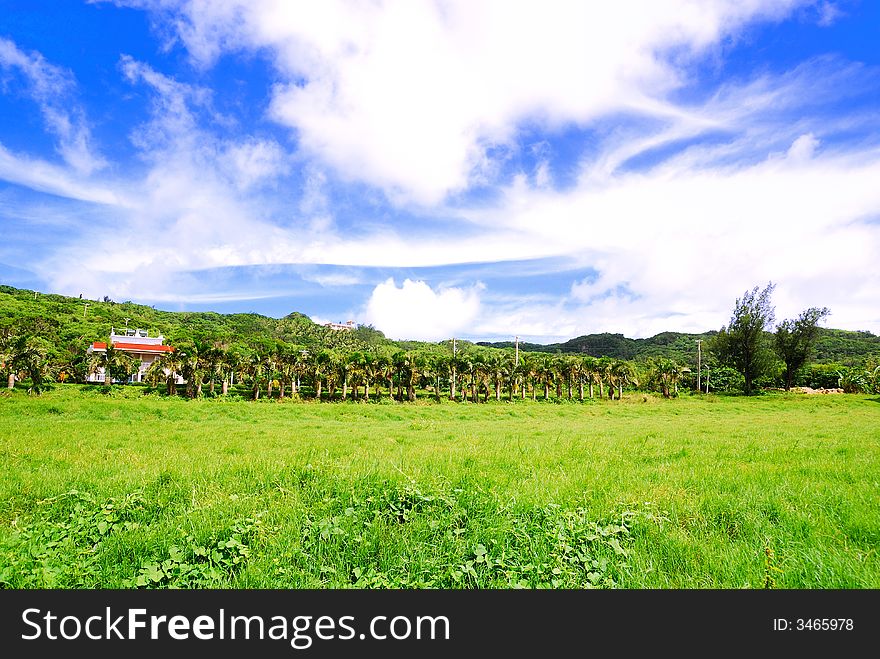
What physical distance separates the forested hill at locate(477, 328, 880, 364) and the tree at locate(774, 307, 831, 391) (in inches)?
441

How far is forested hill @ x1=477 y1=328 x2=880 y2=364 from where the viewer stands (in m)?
94.8

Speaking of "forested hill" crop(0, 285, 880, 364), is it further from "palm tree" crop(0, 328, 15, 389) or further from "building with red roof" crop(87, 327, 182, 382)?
"palm tree" crop(0, 328, 15, 389)

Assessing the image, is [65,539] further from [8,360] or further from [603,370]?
[603,370]

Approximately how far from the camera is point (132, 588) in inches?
154

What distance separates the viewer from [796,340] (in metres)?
63.6

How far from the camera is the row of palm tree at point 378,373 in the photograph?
171ft

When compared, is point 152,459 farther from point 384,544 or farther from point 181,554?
point 384,544

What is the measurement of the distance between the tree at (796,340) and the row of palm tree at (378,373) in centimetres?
1310

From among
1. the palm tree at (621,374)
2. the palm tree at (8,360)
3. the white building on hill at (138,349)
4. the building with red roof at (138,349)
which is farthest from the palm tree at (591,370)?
the palm tree at (8,360)

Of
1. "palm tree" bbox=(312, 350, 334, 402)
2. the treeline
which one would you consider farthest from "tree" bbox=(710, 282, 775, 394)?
"palm tree" bbox=(312, 350, 334, 402)

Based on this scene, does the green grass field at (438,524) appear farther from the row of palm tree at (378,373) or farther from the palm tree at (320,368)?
the palm tree at (320,368)

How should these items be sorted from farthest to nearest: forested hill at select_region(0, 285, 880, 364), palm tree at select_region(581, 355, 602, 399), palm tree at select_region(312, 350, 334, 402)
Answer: forested hill at select_region(0, 285, 880, 364), palm tree at select_region(581, 355, 602, 399), palm tree at select_region(312, 350, 334, 402)

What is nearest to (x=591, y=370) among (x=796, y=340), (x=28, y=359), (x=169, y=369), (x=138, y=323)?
(x=796, y=340)

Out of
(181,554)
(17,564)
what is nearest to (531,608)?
(181,554)
